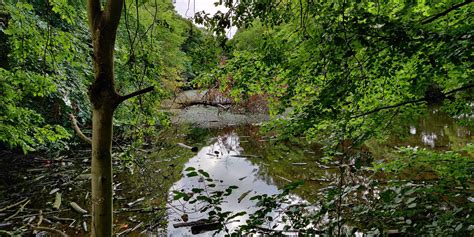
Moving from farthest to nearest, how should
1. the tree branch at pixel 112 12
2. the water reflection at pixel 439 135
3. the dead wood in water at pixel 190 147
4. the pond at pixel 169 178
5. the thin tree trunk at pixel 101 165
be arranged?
the dead wood in water at pixel 190 147
the water reflection at pixel 439 135
the pond at pixel 169 178
the thin tree trunk at pixel 101 165
the tree branch at pixel 112 12

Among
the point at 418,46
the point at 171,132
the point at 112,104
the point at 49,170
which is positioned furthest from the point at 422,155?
the point at 171,132

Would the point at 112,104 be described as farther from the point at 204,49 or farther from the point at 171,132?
the point at 171,132

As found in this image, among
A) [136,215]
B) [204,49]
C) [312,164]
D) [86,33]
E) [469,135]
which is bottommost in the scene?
[136,215]

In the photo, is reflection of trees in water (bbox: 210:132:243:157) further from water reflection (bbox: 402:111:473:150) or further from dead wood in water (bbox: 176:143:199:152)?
water reflection (bbox: 402:111:473:150)

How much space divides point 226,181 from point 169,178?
1595 millimetres

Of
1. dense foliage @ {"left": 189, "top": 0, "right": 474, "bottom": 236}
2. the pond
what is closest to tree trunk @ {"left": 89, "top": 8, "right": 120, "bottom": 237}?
dense foliage @ {"left": 189, "top": 0, "right": 474, "bottom": 236}

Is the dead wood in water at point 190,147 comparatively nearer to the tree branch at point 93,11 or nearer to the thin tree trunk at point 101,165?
the thin tree trunk at point 101,165

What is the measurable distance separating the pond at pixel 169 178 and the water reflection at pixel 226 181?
0.07 ft

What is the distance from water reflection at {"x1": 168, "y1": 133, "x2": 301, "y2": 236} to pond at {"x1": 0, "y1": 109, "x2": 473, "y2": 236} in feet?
0.07

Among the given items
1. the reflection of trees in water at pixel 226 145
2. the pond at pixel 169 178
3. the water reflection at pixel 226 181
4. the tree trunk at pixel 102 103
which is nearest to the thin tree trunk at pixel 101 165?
the tree trunk at pixel 102 103

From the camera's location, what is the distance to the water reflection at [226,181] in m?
5.74

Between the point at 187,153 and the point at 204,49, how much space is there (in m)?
8.42

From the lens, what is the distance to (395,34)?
201cm

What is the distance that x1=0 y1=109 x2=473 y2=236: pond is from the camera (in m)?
5.54
